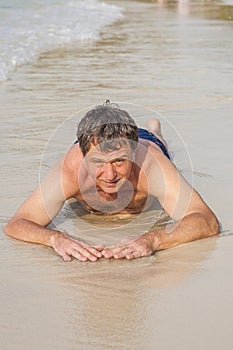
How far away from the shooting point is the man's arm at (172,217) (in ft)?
10.8

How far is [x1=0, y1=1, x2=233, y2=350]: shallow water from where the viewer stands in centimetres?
254

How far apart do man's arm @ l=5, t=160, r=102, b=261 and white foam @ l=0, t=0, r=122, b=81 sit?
4764 mm

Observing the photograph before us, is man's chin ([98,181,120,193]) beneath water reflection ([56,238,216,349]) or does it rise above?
above

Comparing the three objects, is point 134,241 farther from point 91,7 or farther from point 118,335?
point 91,7

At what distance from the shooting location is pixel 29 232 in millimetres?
3463

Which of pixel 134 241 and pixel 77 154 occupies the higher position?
pixel 77 154

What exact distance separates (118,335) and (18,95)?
5.07m

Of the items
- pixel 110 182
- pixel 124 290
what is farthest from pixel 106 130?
pixel 124 290

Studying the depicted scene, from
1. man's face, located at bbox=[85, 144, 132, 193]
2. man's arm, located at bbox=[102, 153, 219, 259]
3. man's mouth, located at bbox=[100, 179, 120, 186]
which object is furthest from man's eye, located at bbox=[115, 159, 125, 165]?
man's arm, located at bbox=[102, 153, 219, 259]

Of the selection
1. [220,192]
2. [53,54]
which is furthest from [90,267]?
[53,54]

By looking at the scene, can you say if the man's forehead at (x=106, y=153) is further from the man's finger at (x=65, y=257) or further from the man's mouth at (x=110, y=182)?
the man's finger at (x=65, y=257)

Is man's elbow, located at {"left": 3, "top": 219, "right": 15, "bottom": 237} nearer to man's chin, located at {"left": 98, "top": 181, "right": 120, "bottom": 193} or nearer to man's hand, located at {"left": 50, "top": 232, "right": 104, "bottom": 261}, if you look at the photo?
man's hand, located at {"left": 50, "top": 232, "right": 104, "bottom": 261}

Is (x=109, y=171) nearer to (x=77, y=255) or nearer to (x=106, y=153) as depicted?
(x=106, y=153)

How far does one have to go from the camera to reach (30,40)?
1214cm
